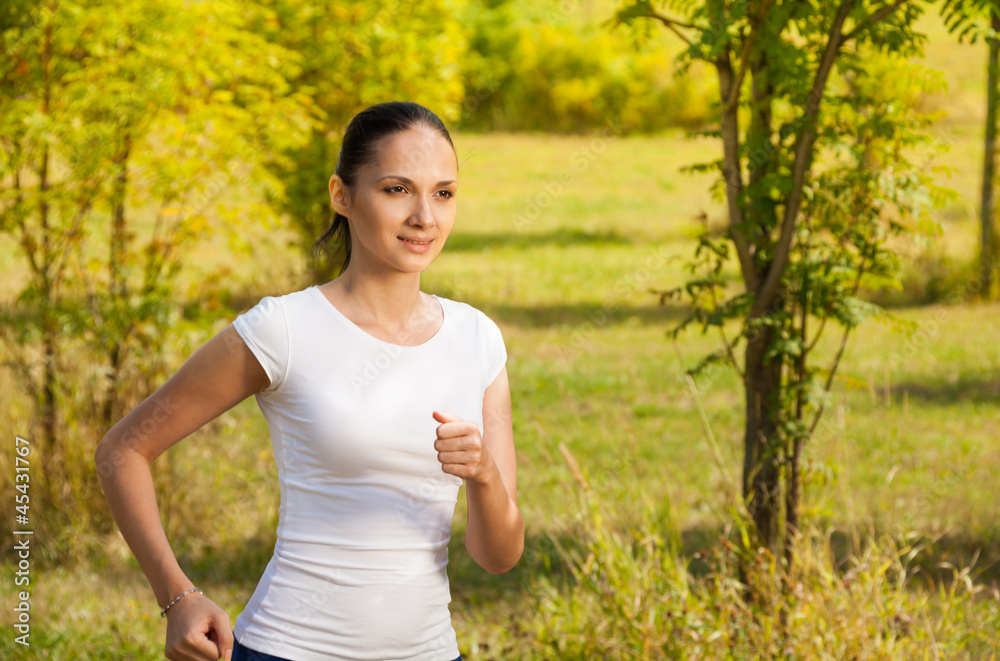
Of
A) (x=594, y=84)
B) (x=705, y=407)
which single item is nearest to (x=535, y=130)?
(x=594, y=84)

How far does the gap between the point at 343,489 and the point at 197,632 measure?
1.04ft

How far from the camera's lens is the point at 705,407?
Answer: 755cm

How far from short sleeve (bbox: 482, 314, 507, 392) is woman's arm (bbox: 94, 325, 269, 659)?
43cm

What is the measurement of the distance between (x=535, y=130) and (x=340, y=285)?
27.2 metres

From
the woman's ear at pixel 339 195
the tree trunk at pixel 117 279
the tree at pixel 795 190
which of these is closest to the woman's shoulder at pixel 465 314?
the woman's ear at pixel 339 195

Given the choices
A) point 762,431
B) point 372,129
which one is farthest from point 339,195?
point 762,431

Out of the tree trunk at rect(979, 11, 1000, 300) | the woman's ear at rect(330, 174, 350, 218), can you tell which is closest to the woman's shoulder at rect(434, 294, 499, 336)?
the woman's ear at rect(330, 174, 350, 218)

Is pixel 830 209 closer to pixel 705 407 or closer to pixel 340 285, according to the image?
pixel 340 285

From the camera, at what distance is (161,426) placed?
62.9 inches

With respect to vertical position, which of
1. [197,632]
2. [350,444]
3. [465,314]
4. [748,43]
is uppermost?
[748,43]

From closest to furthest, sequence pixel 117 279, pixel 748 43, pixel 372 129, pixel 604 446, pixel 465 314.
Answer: pixel 372 129 < pixel 465 314 < pixel 748 43 < pixel 117 279 < pixel 604 446

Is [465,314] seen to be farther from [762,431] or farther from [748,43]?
[762,431]

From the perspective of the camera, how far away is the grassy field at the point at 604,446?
4270 millimetres

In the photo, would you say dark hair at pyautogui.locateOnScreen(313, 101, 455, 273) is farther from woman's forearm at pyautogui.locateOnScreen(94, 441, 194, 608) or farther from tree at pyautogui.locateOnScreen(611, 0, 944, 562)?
tree at pyautogui.locateOnScreen(611, 0, 944, 562)
